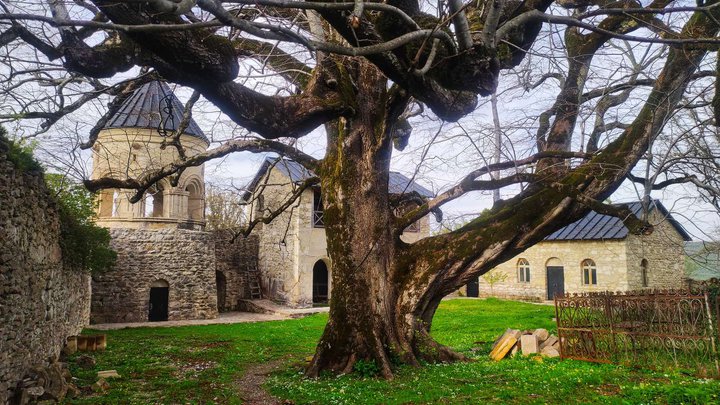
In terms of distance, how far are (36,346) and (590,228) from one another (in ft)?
77.9

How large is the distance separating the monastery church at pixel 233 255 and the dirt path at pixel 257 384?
726 cm

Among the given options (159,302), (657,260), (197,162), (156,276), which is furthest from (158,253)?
(657,260)

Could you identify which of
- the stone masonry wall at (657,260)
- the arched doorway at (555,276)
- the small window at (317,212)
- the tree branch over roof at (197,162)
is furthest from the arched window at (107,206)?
the stone masonry wall at (657,260)

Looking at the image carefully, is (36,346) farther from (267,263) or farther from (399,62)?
(267,263)

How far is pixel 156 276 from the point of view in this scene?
67.5ft

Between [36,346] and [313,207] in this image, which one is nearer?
[36,346]

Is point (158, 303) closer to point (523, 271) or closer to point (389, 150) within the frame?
A: point (389, 150)

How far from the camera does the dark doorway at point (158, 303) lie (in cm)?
2106

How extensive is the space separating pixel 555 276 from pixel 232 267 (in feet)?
54.8

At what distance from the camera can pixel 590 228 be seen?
2498 centimetres

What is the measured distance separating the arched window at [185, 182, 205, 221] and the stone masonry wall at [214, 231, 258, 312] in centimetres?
362

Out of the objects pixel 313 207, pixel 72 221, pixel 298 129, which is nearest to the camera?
pixel 298 129

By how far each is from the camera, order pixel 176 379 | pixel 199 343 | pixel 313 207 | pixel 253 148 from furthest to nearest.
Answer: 1. pixel 313 207
2. pixel 199 343
3. pixel 253 148
4. pixel 176 379

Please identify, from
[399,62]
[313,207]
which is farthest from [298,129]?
[313,207]
